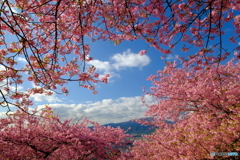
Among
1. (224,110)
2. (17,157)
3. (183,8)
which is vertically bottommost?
(17,157)

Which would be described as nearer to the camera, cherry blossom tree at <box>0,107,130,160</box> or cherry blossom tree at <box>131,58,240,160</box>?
cherry blossom tree at <box>131,58,240,160</box>

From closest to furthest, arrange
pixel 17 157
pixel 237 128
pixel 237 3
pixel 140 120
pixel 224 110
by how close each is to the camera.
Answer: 1. pixel 237 3
2. pixel 237 128
3. pixel 224 110
4. pixel 17 157
5. pixel 140 120

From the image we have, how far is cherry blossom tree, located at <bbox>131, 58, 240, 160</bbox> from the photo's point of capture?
6.65m

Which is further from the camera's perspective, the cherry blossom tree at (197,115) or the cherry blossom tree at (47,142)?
the cherry blossom tree at (47,142)

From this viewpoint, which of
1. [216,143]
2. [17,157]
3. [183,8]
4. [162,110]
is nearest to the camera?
[183,8]

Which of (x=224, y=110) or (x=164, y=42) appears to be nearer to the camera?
(x=164, y=42)

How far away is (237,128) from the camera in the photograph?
19.8ft

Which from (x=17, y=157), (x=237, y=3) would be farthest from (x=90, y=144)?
(x=237, y=3)

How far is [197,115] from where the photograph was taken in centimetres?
916

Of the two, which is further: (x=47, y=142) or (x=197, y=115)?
(x=47, y=142)

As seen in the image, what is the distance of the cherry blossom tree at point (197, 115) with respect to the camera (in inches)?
262

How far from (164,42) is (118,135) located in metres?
11.1

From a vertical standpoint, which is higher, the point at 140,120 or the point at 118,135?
the point at 140,120

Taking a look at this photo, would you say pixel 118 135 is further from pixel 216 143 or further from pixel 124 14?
pixel 124 14
